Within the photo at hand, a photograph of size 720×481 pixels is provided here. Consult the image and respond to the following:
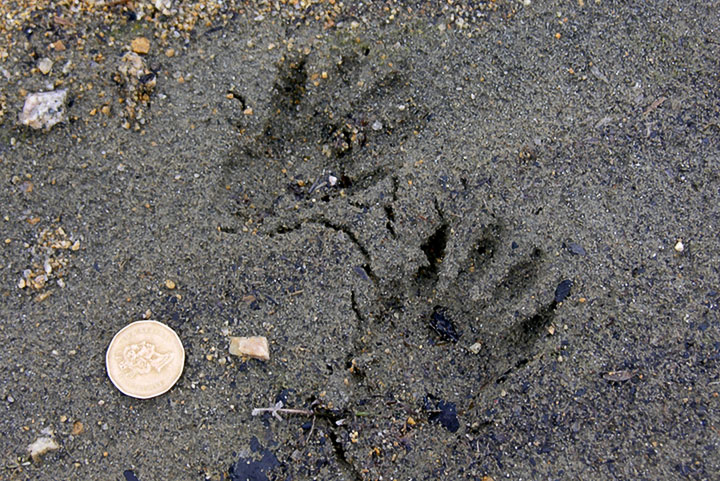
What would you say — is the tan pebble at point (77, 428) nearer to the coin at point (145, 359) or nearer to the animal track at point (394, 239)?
the coin at point (145, 359)

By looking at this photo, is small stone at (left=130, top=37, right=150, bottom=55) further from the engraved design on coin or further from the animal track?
the engraved design on coin

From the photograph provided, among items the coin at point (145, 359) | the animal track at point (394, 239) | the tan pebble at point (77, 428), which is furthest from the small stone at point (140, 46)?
the tan pebble at point (77, 428)

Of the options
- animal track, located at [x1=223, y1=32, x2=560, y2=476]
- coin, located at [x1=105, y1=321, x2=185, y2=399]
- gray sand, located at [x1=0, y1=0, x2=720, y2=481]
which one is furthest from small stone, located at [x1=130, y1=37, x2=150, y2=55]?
coin, located at [x1=105, y1=321, x2=185, y2=399]

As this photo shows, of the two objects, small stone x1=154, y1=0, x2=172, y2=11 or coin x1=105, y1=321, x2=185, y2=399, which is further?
small stone x1=154, y1=0, x2=172, y2=11

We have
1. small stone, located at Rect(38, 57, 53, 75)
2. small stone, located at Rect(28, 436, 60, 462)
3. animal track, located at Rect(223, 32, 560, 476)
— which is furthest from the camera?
small stone, located at Rect(38, 57, 53, 75)

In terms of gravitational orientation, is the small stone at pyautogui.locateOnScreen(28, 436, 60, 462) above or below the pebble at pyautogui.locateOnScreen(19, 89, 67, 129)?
below

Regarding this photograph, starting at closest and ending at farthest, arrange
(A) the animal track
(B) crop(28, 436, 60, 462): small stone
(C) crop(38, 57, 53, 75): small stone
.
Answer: (B) crop(28, 436, 60, 462): small stone → (A) the animal track → (C) crop(38, 57, 53, 75): small stone
